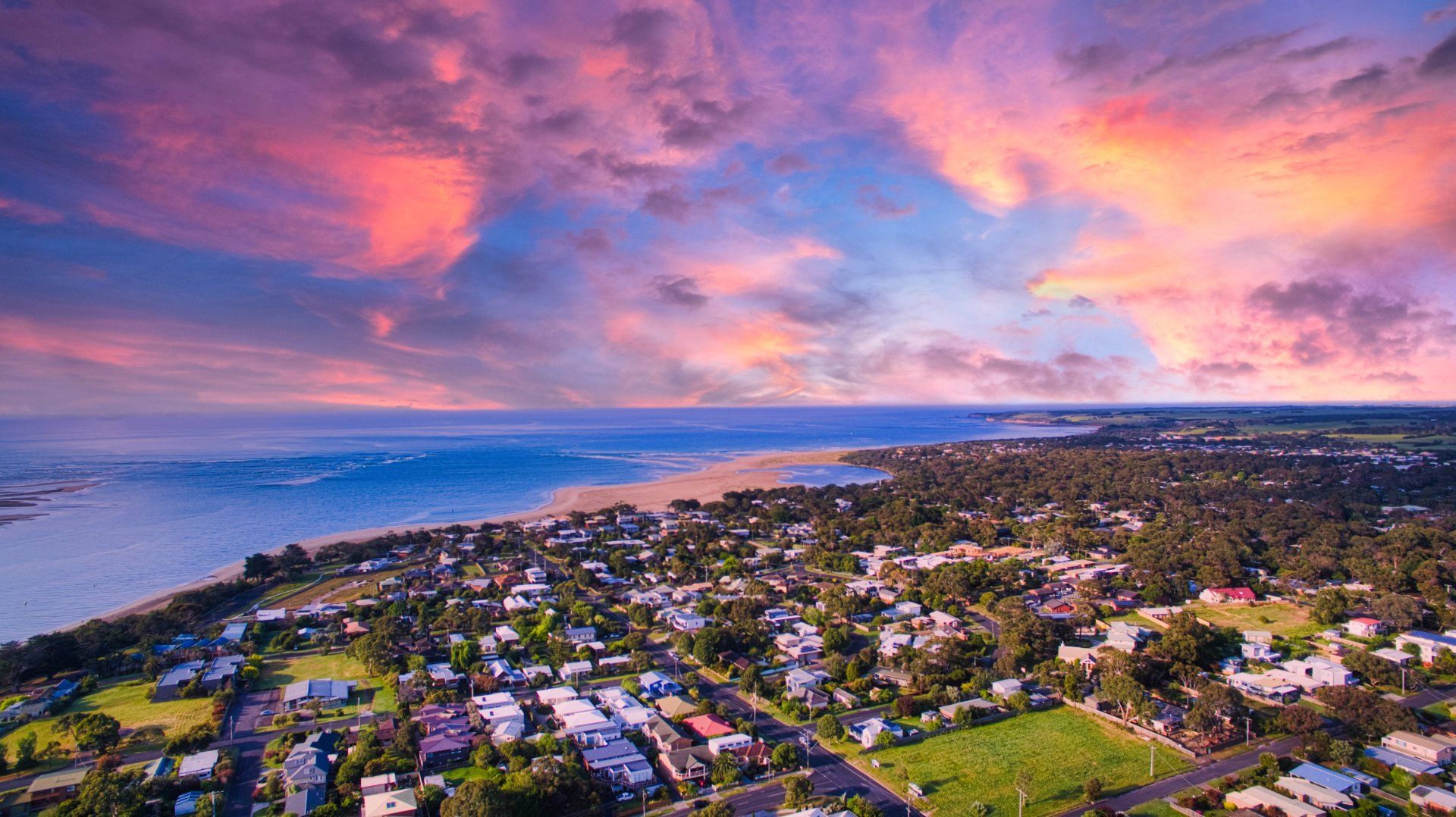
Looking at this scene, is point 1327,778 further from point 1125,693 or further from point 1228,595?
point 1228,595

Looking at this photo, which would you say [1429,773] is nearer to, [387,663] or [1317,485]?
[387,663]

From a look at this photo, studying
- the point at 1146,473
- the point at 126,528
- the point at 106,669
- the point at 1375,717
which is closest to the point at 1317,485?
the point at 1146,473

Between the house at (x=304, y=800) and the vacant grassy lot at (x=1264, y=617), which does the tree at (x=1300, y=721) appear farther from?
the house at (x=304, y=800)

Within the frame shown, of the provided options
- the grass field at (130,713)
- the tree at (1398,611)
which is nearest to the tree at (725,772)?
the grass field at (130,713)

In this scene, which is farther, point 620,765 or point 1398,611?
point 1398,611

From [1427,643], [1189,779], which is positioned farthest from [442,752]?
[1427,643]
